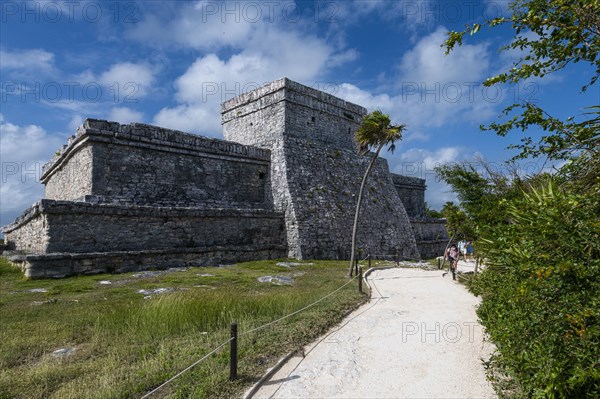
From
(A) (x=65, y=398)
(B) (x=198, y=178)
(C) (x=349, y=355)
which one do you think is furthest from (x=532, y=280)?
(B) (x=198, y=178)

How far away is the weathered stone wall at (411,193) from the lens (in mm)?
28020

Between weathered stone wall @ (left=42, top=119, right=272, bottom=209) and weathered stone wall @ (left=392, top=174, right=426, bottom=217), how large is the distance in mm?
13642

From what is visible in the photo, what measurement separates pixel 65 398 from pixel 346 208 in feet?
51.9

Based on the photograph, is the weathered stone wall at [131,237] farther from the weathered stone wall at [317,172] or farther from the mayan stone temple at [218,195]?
the weathered stone wall at [317,172]

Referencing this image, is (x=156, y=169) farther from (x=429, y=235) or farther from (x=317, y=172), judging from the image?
(x=429, y=235)

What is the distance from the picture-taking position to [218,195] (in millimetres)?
16344

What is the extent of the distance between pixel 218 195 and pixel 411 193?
18.0 meters

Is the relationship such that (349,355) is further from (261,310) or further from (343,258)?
(343,258)

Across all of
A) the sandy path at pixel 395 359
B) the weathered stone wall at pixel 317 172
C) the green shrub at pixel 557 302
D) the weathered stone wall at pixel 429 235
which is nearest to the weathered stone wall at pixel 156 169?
the weathered stone wall at pixel 317 172

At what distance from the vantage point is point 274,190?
701 inches

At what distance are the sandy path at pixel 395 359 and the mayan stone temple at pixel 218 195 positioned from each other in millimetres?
8187

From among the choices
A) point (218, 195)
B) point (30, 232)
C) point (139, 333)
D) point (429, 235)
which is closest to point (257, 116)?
point (218, 195)

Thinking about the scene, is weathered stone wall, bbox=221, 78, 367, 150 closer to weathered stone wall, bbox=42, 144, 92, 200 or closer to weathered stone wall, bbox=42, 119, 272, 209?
weathered stone wall, bbox=42, 119, 272, 209

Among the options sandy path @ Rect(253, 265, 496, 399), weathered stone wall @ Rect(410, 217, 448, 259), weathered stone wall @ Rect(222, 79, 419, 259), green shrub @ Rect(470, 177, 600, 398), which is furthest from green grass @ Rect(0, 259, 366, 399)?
weathered stone wall @ Rect(410, 217, 448, 259)
